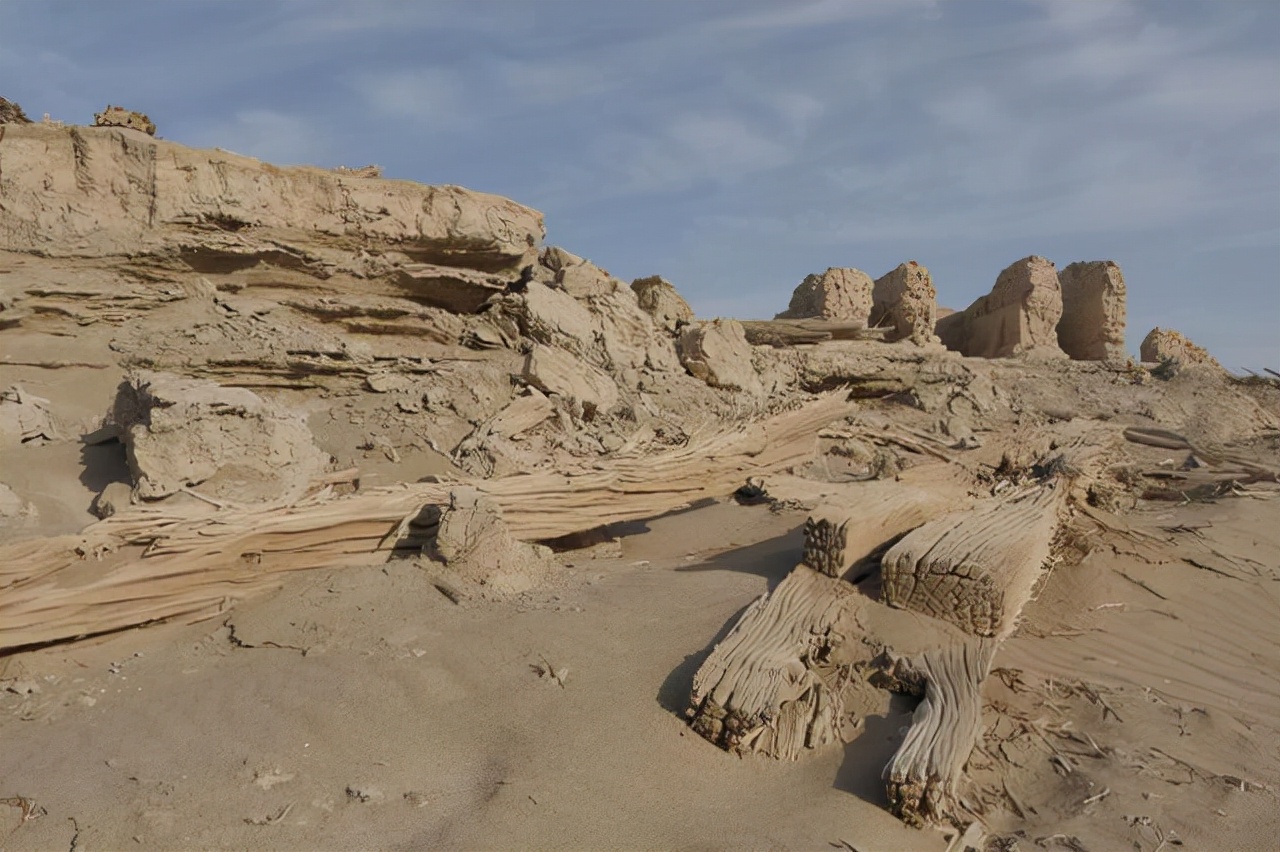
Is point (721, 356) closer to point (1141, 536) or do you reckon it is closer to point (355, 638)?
point (1141, 536)

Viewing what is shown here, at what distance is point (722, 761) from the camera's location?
8.96 feet

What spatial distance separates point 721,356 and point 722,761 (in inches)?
215

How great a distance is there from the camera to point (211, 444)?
13.8 ft

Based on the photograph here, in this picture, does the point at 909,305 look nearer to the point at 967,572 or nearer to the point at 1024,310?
the point at 1024,310

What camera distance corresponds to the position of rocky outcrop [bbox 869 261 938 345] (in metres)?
11.0

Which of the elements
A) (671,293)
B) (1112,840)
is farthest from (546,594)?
(671,293)

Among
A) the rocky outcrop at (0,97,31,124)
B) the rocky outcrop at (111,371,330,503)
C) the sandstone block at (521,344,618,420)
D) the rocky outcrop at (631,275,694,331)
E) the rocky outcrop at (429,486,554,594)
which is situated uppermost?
the rocky outcrop at (0,97,31,124)

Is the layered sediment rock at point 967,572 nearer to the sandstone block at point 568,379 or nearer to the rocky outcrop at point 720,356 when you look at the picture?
the sandstone block at point 568,379

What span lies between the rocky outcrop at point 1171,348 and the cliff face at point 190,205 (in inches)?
455

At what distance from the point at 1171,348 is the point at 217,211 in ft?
44.7

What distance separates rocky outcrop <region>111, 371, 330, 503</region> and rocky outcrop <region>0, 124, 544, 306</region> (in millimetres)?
1773

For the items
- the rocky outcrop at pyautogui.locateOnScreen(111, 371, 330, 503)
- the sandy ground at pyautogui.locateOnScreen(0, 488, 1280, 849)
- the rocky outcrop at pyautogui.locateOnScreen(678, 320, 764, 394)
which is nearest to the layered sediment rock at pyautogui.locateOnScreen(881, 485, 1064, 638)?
the sandy ground at pyautogui.locateOnScreen(0, 488, 1280, 849)

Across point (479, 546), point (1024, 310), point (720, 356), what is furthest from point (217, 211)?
point (1024, 310)

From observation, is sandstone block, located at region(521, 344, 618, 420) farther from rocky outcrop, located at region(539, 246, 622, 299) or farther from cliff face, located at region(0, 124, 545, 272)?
cliff face, located at region(0, 124, 545, 272)
